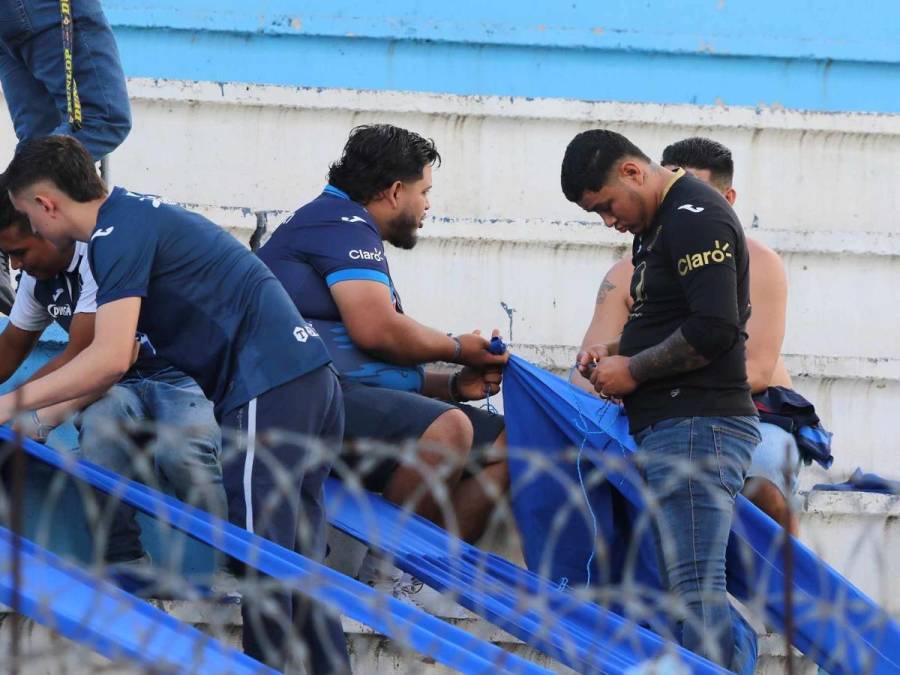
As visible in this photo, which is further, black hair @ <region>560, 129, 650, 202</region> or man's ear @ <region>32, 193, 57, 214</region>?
black hair @ <region>560, 129, 650, 202</region>

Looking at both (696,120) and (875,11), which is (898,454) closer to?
(696,120)

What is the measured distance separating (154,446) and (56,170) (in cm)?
75

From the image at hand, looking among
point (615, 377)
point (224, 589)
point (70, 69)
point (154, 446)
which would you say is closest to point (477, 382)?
point (615, 377)

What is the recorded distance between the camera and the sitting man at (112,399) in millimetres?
4371

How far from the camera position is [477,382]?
15.9 feet

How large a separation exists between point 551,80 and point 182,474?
3.46 meters

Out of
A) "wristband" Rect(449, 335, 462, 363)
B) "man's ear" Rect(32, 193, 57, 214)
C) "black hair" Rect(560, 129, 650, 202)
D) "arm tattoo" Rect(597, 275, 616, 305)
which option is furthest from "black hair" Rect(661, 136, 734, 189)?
"man's ear" Rect(32, 193, 57, 214)

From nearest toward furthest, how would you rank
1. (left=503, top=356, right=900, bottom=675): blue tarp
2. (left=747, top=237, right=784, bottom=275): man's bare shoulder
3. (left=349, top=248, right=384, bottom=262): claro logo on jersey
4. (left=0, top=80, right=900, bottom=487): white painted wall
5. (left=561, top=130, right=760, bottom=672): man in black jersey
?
(left=561, top=130, right=760, bottom=672): man in black jersey
(left=503, top=356, right=900, bottom=675): blue tarp
(left=349, top=248, right=384, bottom=262): claro logo on jersey
(left=747, top=237, right=784, bottom=275): man's bare shoulder
(left=0, top=80, right=900, bottom=487): white painted wall

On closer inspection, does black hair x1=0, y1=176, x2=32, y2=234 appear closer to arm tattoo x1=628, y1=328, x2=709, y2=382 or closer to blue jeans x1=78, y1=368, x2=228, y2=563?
blue jeans x1=78, y1=368, x2=228, y2=563

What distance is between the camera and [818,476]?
5.17 m

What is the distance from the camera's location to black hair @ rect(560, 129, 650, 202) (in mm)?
4238

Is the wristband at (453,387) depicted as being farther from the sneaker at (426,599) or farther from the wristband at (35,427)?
the wristband at (35,427)

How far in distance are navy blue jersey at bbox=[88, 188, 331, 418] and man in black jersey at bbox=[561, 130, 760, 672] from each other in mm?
792

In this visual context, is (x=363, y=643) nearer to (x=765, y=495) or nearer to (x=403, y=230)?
(x=765, y=495)
